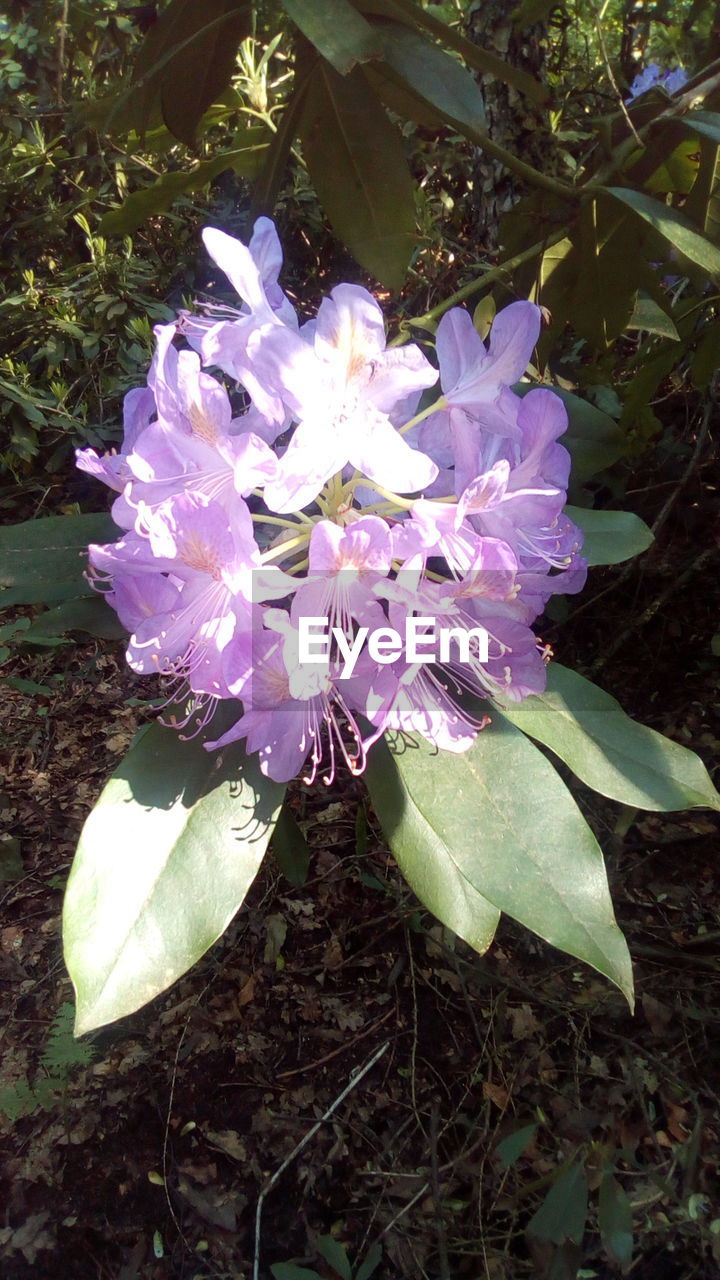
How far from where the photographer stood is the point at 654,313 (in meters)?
1.20

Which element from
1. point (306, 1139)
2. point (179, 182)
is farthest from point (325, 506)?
point (306, 1139)

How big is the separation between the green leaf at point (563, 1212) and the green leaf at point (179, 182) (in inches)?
55.9

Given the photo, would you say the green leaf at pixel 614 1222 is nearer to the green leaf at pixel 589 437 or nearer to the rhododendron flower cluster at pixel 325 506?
the rhododendron flower cluster at pixel 325 506

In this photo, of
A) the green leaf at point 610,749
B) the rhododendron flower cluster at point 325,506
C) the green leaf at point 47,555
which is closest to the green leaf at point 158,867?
the rhododendron flower cluster at point 325,506

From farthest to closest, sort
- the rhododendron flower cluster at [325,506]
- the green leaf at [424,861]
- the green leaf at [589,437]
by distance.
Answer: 1. the green leaf at [589,437]
2. the green leaf at [424,861]
3. the rhododendron flower cluster at [325,506]

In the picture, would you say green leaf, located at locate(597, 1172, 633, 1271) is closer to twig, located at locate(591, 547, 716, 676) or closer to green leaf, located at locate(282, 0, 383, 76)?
twig, located at locate(591, 547, 716, 676)

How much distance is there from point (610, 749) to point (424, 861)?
0.78 feet

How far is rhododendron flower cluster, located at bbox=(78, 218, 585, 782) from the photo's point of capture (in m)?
0.64

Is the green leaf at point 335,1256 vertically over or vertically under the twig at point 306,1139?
over

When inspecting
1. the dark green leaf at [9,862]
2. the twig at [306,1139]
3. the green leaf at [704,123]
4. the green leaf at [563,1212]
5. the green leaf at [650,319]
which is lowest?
the twig at [306,1139]

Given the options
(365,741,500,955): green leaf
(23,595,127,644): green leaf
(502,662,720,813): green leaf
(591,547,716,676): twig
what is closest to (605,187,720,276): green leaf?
(502,662,720,813): green leaf

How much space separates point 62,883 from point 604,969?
1.34m

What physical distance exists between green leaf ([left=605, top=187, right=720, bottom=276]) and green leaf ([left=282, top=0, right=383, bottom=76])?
0.32 m

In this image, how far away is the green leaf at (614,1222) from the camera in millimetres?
913
